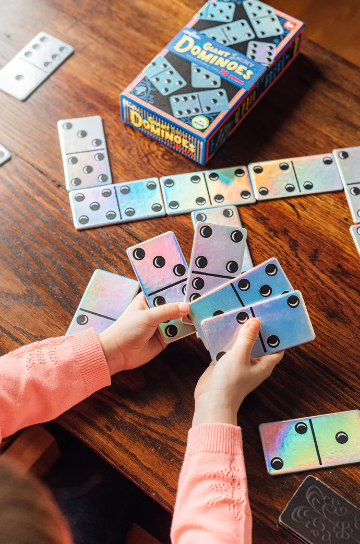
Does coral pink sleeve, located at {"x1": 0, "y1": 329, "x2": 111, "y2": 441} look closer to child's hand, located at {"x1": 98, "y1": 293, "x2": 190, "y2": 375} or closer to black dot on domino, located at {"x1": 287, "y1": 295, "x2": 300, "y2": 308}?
child's hand, located at {"x1": 98, "y1": 293, "x2": 190, "y2": 375}

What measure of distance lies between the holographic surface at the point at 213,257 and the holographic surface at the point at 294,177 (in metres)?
0.24

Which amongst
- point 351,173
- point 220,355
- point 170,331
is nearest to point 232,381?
point 220,355

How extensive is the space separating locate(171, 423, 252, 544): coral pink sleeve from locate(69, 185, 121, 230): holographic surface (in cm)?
58

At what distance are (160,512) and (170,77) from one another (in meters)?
1.23

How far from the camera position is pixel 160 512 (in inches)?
60.5

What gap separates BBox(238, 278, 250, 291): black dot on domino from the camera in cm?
114

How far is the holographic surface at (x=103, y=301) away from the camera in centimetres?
122

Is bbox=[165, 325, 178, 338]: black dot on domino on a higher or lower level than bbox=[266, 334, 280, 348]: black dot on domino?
higher

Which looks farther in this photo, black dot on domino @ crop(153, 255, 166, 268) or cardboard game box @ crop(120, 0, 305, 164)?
cardboard game box @ crop(120, 0, 305, 164)

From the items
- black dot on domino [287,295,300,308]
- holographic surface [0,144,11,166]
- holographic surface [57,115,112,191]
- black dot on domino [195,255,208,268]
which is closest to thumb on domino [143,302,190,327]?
black dot on domino [195,255,208,268]

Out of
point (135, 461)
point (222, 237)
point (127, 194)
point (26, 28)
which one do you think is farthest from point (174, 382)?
point (26, 28)

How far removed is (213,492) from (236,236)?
54cm

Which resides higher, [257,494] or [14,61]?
[14,61]

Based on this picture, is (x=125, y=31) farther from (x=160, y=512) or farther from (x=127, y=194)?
(x=160, y=512)
